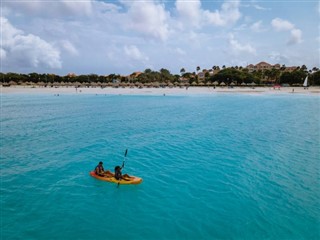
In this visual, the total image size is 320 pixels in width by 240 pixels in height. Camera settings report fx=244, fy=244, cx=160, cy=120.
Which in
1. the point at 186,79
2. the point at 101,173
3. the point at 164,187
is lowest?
the point at 164,187

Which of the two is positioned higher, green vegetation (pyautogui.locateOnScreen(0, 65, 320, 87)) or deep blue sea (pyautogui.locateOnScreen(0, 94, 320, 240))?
green vegetation (pyautogui.locateOnScreen(0, 65, 320, 87))

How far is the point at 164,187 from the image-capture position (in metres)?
12.7

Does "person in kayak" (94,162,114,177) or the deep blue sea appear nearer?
the deep blue sea

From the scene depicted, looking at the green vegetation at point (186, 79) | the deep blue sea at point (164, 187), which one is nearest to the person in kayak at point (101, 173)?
the deep blue sea at point (164, 187)

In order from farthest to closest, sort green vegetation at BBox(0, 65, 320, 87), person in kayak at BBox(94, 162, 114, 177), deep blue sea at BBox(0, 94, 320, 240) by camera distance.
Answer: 1. green vegetation at BBox(0, 65, 320, 87)
2. person in kayak at BBox(94, 162, 114, 177)
3. deep blue sea at BBox(0, 94, 320, 240)

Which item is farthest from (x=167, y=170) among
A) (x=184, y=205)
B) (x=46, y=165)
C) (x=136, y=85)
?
(x=136, y=85)

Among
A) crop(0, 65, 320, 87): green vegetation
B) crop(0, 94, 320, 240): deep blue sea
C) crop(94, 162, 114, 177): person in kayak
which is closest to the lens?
crop(0, 94, 320, 240): deep blue sea

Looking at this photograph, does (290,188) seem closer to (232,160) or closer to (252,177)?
(252,177)

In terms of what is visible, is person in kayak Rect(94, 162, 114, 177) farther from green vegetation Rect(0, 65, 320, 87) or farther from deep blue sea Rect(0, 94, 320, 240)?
green vegetation Rect(0, 65, 320, 87)

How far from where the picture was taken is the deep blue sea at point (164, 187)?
9398 millimetres

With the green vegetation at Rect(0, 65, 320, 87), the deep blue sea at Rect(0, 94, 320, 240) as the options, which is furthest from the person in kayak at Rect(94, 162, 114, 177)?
the green vegetation at Rect(0, 65, 320, 87)

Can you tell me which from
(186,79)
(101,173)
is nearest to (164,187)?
(101,173)

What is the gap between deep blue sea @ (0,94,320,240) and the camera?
940 centimetres

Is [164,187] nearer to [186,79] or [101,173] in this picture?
[101,173]
